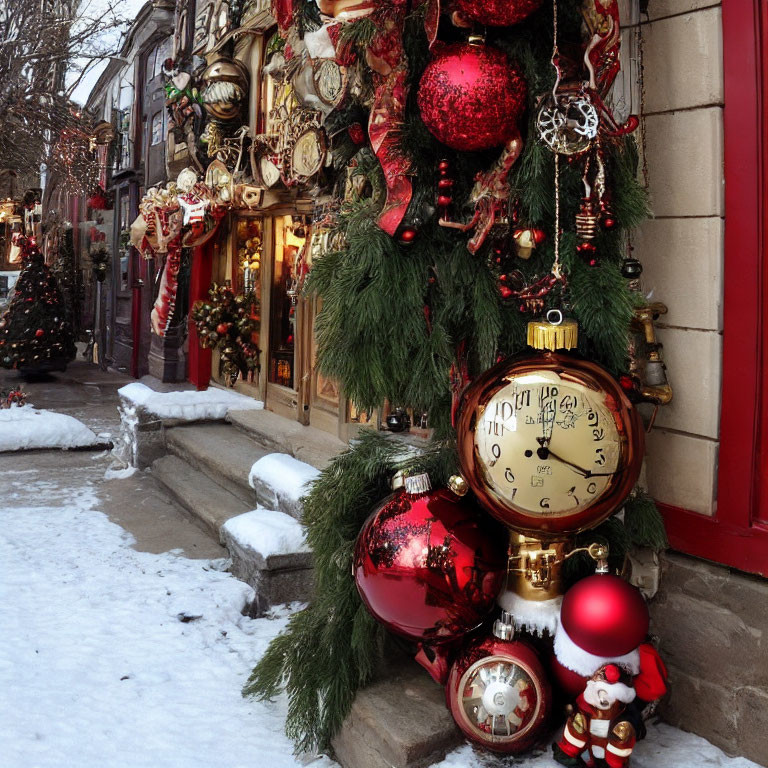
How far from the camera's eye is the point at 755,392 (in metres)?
2.25

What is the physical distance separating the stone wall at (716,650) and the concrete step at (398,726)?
0.74 meters

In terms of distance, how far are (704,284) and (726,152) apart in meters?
0.39

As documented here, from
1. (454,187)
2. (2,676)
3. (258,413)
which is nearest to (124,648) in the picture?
(2,676)

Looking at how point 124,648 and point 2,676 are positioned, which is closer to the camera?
point 2,676

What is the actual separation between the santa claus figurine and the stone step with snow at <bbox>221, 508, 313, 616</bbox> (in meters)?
1.79

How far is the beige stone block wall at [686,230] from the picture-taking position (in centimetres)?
231

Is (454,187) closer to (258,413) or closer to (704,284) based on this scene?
(704,284)

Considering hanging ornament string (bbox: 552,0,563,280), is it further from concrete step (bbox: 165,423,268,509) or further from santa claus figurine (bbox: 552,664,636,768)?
concrete step (bbox: 165,423,268,509)

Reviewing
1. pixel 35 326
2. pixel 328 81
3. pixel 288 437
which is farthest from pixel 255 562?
pixel 35 326

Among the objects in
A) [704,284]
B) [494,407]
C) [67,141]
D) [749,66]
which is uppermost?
[67,141]

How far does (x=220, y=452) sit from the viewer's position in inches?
227

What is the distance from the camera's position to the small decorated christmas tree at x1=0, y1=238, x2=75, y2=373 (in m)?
11.9

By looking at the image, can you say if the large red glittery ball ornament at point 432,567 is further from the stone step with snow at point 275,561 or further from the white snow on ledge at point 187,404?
the white snow on ledge at point 187,404

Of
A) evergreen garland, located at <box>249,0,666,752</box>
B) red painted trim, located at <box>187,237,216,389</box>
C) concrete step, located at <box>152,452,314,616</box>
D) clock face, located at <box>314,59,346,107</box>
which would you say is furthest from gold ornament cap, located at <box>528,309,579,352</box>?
red painted trim, located at <box>187,237,216,389</box>
